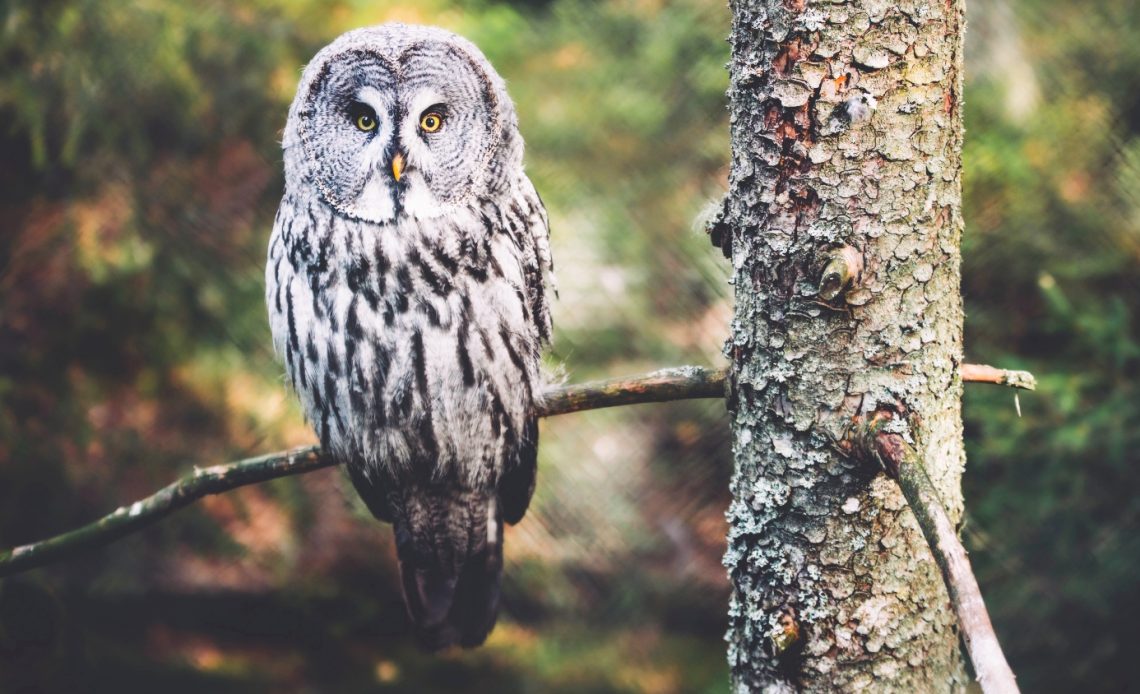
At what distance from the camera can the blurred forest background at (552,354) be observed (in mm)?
2225

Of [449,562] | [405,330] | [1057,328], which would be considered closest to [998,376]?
[405,330]

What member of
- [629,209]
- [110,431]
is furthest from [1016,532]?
[110,431]

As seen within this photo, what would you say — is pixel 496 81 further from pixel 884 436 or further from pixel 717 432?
pixel 717 432

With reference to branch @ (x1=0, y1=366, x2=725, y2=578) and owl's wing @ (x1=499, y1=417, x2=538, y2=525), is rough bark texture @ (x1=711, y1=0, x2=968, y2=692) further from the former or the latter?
owl's wing @ (x1=499, y1=417, x2=538, y2=525)

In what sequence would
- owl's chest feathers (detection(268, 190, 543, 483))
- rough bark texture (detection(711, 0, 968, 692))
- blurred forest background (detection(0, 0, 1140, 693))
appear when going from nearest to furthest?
1. rough bark texture (detection(711, 0, 968, 692))
2. owl's chest feathers (detection(268, 190, 543, 483))
3. blurred forest background (detection(0, 0, 1140, 693))

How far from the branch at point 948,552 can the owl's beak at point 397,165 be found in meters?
0.85

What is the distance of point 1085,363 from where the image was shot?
7.55 ft

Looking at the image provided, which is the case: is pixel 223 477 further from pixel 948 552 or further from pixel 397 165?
pixel 948 552

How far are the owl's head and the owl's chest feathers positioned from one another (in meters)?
0.05

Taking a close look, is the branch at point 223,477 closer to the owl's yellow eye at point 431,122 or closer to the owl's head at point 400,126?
the owl's head at point 400,126

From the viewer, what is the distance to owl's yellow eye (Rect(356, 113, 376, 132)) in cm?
148

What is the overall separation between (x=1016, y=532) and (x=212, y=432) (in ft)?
7.27

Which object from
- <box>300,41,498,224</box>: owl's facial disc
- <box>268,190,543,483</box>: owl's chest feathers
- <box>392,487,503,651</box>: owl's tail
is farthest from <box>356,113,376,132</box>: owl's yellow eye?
<box>392,487,503,651</box>: owl's tail

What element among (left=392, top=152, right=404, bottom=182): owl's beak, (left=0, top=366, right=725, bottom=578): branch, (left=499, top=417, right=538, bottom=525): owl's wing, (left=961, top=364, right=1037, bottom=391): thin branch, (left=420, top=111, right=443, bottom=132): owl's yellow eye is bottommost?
(left=499, top=417, right=538, bottom=525): owl's wing
